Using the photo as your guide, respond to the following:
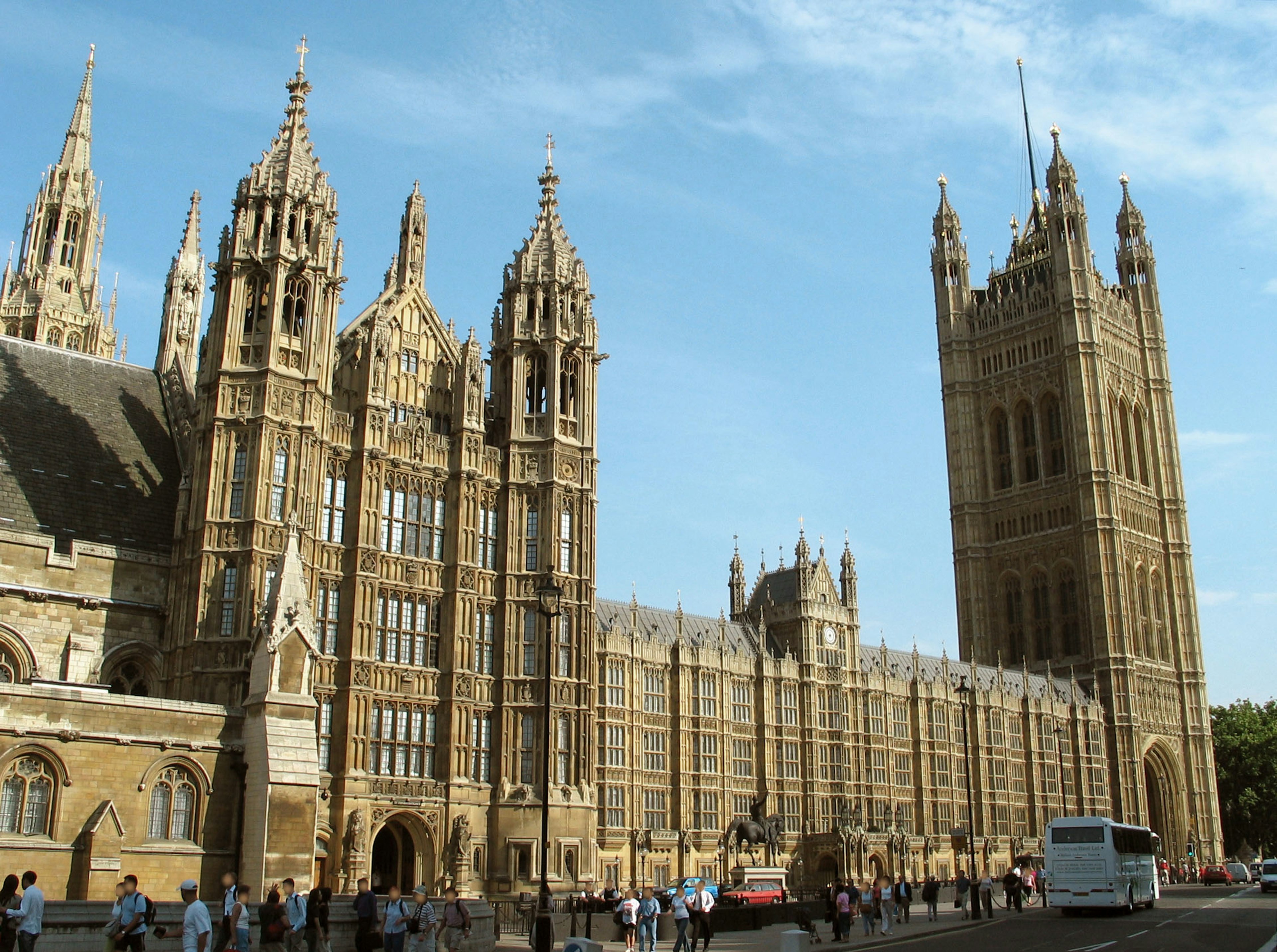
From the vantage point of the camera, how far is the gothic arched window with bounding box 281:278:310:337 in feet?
129

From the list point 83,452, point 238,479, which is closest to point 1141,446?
point 238,479

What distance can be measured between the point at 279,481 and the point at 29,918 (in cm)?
2129

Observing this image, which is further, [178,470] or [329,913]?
[178,470]

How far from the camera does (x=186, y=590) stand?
119 ft

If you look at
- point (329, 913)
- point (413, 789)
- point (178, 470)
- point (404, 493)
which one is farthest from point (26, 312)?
point (329, 913)

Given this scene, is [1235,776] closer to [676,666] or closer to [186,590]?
[676,666]

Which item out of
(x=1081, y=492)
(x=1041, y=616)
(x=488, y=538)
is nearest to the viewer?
(x=488, y=538)

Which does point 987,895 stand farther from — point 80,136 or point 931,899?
point 80,136

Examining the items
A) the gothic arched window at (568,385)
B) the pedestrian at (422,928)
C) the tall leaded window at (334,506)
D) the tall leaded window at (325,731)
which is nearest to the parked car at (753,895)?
the tall leaded window at (325,731)

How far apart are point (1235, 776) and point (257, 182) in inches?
4120

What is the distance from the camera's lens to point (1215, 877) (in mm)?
73875

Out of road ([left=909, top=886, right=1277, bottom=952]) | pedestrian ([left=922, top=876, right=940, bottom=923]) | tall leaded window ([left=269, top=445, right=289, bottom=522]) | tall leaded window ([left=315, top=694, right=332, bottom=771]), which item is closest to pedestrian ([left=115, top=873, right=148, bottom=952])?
road ([left=909, top=886, right=1277, bottom=952])

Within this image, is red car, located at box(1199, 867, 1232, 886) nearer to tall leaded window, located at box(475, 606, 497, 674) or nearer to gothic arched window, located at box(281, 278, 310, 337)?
tall leaded window, located at box(475, 606, 497, 674)

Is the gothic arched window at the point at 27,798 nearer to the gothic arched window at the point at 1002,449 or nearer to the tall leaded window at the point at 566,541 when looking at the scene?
the tall leaded window at the point at 566,541
